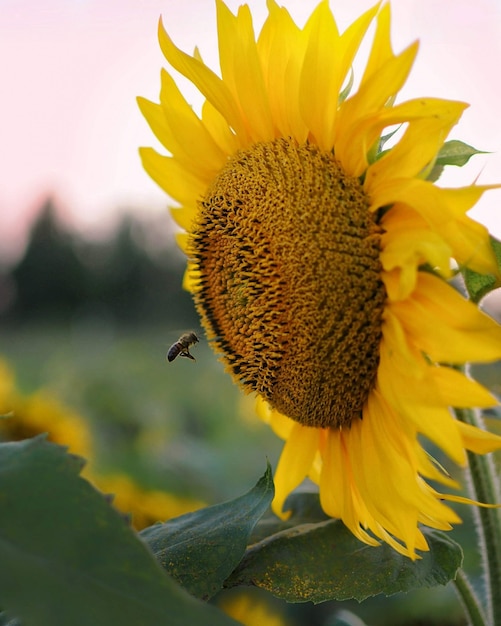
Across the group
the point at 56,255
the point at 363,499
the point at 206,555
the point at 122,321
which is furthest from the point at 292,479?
the point at 56,255

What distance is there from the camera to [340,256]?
85 cm

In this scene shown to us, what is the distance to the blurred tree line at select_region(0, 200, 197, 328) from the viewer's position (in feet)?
81.7

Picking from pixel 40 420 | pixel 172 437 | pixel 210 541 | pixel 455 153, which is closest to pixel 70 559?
pixel 210 541

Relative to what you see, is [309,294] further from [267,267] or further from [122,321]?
[122,321]

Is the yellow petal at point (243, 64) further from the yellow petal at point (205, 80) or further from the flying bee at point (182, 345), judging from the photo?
the flying bee at point (182, 345)

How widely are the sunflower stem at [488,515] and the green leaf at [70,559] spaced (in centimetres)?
53

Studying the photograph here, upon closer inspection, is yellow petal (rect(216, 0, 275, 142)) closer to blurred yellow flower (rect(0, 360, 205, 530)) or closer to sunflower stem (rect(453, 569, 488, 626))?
sunflower stem (rect(453, 569, 488, 626))

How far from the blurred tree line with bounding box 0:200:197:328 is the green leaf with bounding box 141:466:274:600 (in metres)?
23.2

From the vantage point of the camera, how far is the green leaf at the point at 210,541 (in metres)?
0.79

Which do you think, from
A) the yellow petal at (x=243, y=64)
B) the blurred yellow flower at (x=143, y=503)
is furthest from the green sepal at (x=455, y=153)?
the blurred yellow flower at (x=143, y=503)

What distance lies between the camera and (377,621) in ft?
7.19

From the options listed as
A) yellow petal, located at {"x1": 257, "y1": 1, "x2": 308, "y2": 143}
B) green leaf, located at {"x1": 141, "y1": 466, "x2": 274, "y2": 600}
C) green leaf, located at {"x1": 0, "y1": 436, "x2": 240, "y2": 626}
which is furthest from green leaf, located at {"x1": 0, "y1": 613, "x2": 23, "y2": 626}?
yellow petal, located at {"x1": 257, "y1": 1, "x2": 308, "y2": 143}

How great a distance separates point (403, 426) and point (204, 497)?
144 cm

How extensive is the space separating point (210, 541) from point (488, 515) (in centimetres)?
37
